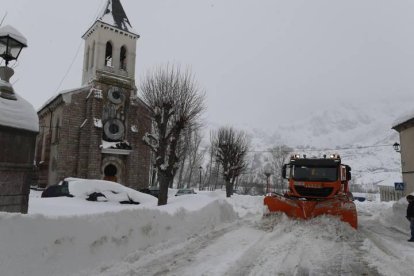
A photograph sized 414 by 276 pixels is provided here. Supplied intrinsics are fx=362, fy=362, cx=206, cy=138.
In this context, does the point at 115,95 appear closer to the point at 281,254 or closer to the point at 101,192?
the point at 101,192

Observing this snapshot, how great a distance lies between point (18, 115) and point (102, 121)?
25.3 m

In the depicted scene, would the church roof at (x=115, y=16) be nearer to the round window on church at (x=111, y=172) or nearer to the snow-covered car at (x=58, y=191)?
the round window on church at (x=111, y=172)

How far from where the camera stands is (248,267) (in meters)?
6.30

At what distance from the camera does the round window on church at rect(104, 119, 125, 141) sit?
101 ft

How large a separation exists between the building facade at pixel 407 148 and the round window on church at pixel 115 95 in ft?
72.2

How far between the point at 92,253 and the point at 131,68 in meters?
29.8

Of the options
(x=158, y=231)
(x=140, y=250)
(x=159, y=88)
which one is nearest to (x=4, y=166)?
(x=140, y=250)

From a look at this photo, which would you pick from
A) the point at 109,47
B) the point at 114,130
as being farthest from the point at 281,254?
the point at 109,47

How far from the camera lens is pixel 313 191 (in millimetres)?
13352

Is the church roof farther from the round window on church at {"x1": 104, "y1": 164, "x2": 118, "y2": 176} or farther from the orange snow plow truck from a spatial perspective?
the orange snow plow truck

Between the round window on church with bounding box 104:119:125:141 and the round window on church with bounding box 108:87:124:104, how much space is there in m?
1.84

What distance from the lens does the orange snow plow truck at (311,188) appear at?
11.6 metres

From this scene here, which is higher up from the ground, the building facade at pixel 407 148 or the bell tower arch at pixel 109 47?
the bell tower arch at pixel 109 47

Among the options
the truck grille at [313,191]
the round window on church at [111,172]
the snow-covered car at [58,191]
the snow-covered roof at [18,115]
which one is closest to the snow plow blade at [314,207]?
the truck grille at [313,191]
